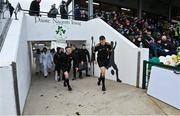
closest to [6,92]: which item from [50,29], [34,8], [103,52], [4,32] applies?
[4,32]

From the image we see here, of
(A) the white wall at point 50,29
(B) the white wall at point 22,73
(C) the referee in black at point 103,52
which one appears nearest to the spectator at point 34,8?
(A) the white wall at point 50,29

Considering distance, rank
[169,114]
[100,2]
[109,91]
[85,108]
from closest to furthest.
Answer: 1. [169,114]
2. [85,108]
3. [109,91]
4. [100,2]

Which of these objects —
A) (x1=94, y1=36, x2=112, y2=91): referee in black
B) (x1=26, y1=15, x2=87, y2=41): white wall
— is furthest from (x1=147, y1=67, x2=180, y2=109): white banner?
(x1=26, y1=15, x2=87, y2=41): white wall

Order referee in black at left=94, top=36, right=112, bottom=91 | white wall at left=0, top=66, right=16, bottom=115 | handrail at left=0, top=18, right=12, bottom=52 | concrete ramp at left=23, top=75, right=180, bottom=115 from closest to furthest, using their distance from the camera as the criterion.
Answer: white wall at left=0, top=66, right=16, bottom=115 → concrete ramp at left=23, top=75, right=180, bottom=115 → handrail at left=0, top=18, right=12, bottom=52 → referee in black at left=94, top=36, right=112, bottom=91

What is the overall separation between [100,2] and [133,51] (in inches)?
505

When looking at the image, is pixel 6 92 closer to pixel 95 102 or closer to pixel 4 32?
pixel 95 102

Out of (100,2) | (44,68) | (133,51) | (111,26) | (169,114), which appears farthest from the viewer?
(100,2)

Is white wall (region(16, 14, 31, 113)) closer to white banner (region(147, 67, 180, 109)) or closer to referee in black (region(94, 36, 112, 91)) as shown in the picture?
referee in black (region(94, 36, 112, 91))

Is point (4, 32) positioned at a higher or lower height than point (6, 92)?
higher

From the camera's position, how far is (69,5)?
18219 mm

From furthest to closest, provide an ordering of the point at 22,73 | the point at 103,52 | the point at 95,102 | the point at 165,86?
the point at 103,52, the point at 22,73, the point at 95,102, the point at 165,86

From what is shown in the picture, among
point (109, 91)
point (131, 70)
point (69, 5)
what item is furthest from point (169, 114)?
point (69, 5)

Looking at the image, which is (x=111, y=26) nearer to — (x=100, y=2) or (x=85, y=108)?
(x=85, y=108)

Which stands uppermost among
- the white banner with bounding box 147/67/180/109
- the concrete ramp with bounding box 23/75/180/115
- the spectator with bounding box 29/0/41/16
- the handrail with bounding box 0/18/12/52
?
the spectator with bounding box 29/0/41/16
